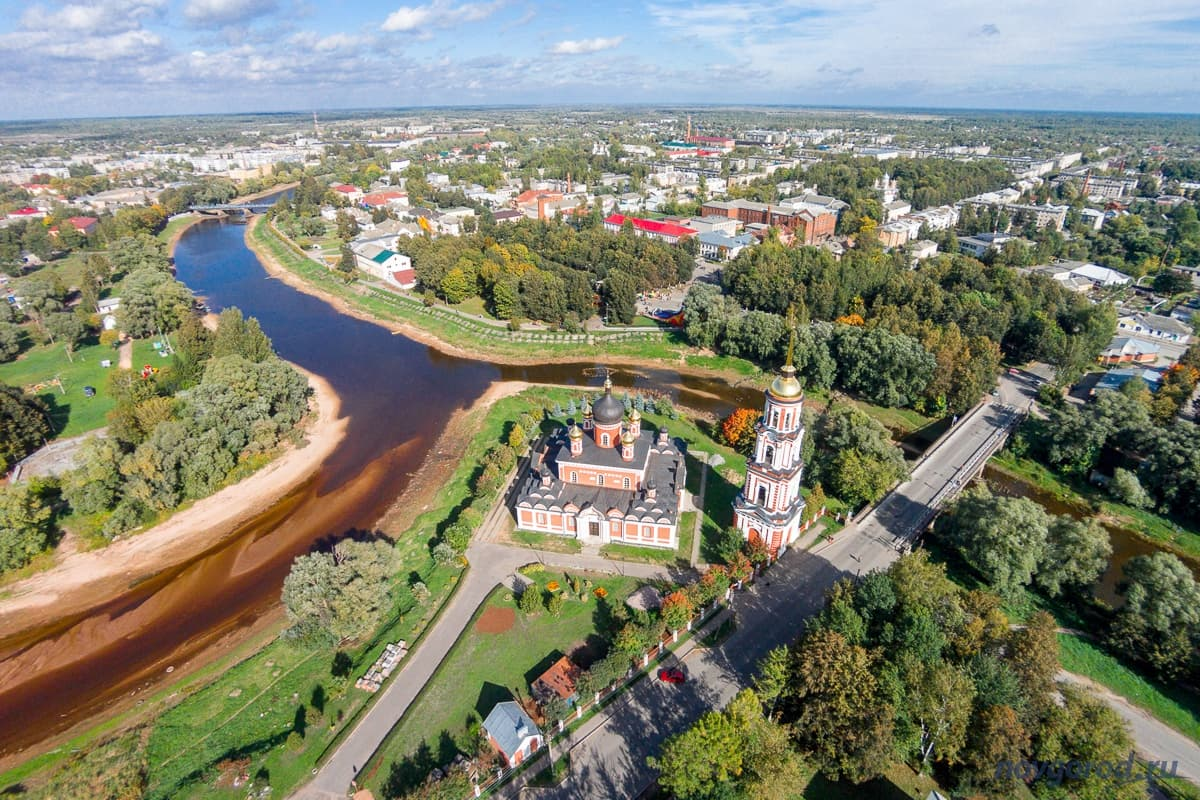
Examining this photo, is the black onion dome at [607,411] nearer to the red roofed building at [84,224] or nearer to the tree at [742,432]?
the tree at [742,432]

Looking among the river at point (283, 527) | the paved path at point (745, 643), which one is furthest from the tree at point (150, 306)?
the paved path at point (745, 643)

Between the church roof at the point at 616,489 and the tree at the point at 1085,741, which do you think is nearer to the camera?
the tree at the point at 1085,741

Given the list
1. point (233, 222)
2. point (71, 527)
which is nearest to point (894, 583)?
point (71, 527)

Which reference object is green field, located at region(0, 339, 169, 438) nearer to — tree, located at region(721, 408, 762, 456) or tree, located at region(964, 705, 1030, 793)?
tree, located at region(721, 408, 762, 456)

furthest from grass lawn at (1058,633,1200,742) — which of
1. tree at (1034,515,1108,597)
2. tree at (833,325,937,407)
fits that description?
tree at (833,325,937,407)

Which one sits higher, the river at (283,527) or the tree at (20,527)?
the tree at (20,527)

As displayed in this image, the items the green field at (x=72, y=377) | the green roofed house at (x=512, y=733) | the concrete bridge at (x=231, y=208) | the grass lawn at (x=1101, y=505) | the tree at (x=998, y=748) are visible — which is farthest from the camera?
the concrete bridge at (x=231, y=208)
